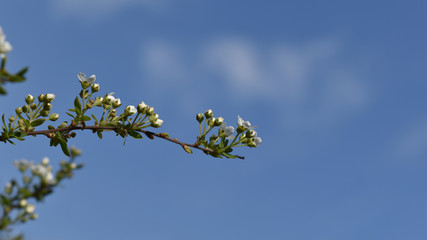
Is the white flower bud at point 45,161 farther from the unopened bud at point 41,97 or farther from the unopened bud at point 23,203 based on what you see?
the unopened bud at point 41,97

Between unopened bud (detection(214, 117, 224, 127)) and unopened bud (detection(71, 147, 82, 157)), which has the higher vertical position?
unopened bud (detection(214, 117, 224, 127))

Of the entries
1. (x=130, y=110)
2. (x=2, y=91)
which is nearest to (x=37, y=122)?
(x=130, y=110)

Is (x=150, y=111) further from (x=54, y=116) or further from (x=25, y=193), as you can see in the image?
(x=25, y=193)

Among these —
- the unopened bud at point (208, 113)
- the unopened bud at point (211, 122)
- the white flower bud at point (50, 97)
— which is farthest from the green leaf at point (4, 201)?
the unopened bud at point (208, 113)

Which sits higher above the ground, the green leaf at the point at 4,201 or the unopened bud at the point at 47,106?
the unopened bud at the point at 47,106

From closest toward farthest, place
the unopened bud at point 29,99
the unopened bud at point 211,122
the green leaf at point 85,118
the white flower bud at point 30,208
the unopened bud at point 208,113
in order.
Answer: the white flower bud at point 30,208 < the green leaf at point 85,118 < the unopened bud at point 29,99 < the unopened bud at point 211,122 < the unopened bud at point 208,113

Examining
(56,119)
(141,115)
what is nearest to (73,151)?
(141,115)

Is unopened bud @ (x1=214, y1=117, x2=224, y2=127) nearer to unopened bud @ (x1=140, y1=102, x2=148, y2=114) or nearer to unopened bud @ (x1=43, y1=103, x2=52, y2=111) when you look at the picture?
unopened bud @ (x1=140, y1=102, x2=148, y2=114)

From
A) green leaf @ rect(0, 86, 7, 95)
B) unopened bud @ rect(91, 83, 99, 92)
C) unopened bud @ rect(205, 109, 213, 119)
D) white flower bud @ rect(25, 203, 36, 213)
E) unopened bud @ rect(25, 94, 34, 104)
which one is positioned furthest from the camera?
unopened bud @ rect(91, 83, 99, 92)

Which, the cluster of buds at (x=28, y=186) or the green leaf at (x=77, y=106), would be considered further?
the green leaf at (x=77, y=106)

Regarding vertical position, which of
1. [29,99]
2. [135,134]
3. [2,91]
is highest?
[29,99]

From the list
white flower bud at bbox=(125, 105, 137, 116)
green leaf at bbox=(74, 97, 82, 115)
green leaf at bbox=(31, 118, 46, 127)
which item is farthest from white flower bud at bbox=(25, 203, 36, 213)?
green leaf at bbox=(31, 118, 46, 127)


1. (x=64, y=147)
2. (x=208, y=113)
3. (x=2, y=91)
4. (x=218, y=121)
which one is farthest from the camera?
(x=208, y=113)

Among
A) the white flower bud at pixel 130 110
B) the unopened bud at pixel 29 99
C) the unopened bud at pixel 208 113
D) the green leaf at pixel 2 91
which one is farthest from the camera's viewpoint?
the unopened bud at pixel 208 113
